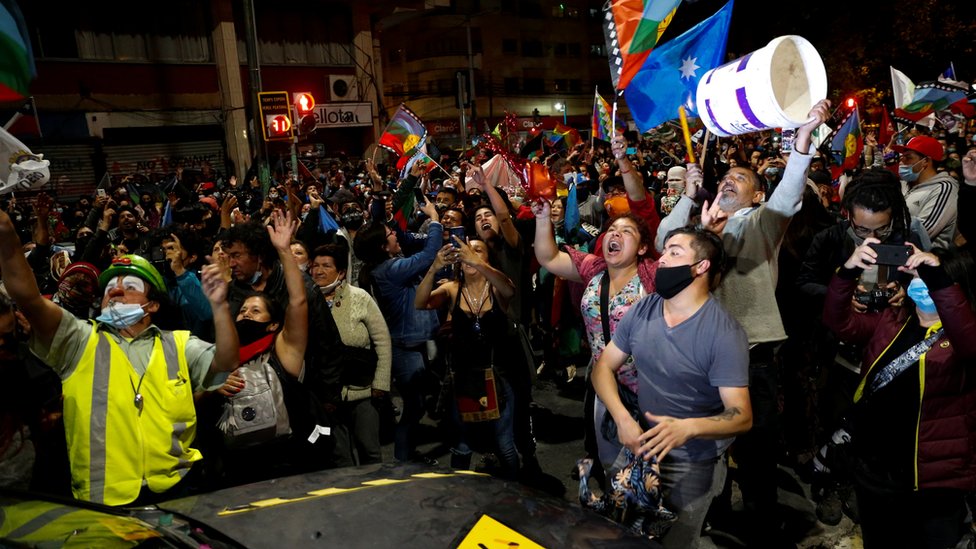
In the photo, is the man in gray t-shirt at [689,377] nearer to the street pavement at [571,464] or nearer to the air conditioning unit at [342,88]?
the street pavement at [571,464]

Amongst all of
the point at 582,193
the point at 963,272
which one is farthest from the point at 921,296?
the point at 582,193

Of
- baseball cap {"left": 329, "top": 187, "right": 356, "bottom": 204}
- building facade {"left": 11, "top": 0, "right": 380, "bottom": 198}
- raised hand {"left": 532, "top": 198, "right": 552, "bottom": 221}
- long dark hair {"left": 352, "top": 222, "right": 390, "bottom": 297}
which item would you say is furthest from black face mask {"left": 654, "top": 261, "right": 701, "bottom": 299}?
building facade {"left": 11, "top": 0, "right": 380, "bottom": 198}

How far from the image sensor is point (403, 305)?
16.4ft

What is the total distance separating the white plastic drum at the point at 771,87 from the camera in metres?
3.54

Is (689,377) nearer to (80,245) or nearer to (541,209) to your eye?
(541,209)

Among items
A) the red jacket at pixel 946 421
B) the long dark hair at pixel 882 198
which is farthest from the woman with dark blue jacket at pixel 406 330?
the red jacket at pixel 946 421

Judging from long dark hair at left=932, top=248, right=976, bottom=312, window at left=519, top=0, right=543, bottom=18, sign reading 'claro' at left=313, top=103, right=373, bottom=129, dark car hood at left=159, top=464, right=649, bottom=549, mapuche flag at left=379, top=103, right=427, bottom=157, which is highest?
window at left=519, top=0, right=543, bottom=18

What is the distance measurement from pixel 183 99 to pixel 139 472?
24.3 meters

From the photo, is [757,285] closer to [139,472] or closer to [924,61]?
[139,472]

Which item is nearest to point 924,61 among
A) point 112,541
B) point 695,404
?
point 695,404

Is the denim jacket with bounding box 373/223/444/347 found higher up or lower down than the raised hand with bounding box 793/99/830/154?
lower down

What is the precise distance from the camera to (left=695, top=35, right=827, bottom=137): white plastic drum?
11.6 feet

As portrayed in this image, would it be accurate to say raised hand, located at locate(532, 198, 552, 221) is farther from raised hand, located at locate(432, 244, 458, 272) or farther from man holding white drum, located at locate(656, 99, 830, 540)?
man holding white drum, located at locate(656, 99, 830, 540)

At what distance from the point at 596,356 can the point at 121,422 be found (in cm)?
238
